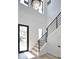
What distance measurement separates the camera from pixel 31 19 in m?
6.71

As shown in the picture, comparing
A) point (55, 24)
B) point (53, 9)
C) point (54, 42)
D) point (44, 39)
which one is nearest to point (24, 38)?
point (44, 39)

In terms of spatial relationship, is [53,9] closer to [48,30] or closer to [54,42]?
[48,30]

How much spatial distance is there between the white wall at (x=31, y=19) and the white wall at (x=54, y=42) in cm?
148

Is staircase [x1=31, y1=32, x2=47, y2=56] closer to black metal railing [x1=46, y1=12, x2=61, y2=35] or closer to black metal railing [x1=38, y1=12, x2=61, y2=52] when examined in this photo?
black metal railing [x1=38, y1=12, x2=61, y2=52]

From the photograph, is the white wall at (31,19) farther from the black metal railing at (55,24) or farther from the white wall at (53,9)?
the black metal railing at (55,24)

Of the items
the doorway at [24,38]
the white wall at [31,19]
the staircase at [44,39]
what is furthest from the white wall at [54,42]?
the doorway at [24,38]

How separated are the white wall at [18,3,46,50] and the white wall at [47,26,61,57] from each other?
1.48m

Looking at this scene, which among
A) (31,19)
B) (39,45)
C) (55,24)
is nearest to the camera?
(39,45)

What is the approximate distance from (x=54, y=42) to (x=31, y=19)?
2.52 m

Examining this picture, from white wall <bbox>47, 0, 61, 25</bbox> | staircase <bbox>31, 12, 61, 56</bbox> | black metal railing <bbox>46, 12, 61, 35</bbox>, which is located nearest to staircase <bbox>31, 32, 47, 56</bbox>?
staircase <bbox>31, 12, 61, 56</bbox>

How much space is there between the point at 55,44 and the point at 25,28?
237cm
